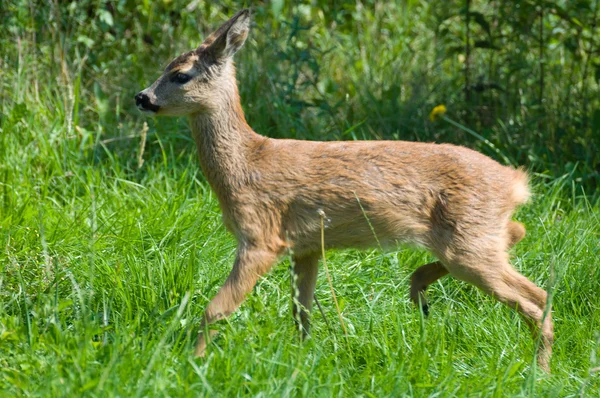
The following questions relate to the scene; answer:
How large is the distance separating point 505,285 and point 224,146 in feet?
4.88

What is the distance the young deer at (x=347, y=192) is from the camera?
403cm

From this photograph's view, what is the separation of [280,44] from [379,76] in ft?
2.88

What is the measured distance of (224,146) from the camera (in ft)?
13.5

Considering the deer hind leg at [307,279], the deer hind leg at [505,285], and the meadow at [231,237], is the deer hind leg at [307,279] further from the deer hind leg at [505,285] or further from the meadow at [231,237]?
the deer hind leg at [505,285]

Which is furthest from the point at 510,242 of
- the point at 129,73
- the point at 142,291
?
the point at 129,73

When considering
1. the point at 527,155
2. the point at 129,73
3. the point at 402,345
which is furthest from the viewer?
the point at 129,73

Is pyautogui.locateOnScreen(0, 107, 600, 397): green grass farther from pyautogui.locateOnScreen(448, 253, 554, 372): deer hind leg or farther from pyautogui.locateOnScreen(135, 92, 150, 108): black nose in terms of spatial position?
pyautogui.locateOnScreen(135, 92, 150, 108): black nose

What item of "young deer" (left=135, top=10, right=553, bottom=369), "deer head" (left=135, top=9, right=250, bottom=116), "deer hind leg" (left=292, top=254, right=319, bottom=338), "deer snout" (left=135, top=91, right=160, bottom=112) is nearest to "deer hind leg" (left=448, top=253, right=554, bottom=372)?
"young deer" (left=135, top=10, right=553, bottom=369)

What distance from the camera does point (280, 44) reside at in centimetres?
727

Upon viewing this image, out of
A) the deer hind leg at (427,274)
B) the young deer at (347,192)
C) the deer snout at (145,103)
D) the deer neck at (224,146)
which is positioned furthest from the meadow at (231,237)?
the deer snout at (145,103)

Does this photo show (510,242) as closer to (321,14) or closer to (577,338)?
(577,338)

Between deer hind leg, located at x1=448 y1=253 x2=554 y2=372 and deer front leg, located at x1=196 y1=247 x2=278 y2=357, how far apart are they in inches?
34.9

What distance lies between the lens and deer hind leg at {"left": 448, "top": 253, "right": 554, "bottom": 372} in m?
4.02

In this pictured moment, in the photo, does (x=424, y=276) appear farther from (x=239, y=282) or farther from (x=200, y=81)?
(x=200, y=81)
